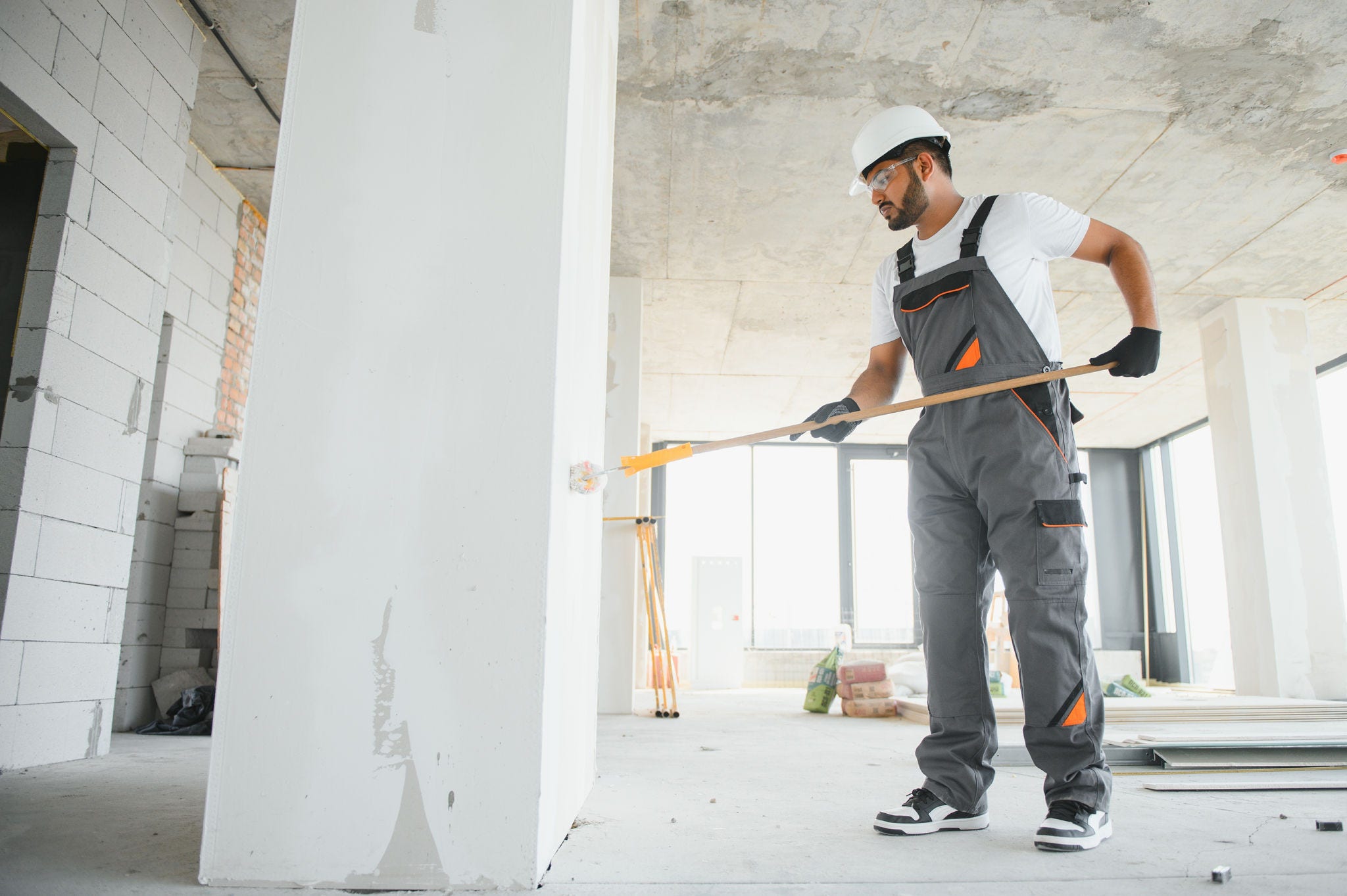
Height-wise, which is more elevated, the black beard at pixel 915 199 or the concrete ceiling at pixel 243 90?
the concrete ceiling at pixel 243 90

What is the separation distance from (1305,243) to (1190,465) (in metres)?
4.48

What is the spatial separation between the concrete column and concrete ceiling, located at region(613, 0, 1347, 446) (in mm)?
383

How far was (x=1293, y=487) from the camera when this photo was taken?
539 cm

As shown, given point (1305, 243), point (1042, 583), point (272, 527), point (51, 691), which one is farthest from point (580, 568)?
point (1305, 243)

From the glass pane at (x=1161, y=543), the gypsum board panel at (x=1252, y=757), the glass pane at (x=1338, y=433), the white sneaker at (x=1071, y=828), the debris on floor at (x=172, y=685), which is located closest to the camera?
the white sneaker at (x=1071, y=828)

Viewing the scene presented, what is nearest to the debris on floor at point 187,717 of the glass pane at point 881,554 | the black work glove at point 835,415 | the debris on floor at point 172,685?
the debris on floor at point 172,685

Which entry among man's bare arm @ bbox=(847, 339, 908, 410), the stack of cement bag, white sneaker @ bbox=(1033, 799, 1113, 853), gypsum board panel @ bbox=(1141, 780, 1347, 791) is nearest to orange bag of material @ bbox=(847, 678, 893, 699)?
the stack of cement bag

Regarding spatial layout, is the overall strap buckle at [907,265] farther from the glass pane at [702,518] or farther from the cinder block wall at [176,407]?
the glass pane at [702,518]

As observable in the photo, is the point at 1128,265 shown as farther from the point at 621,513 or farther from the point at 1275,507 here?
the point at 1275,507

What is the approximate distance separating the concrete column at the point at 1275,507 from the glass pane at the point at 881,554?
3.99 m

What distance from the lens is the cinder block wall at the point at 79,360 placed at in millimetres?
2520

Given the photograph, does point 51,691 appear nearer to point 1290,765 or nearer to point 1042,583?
point 1042,583

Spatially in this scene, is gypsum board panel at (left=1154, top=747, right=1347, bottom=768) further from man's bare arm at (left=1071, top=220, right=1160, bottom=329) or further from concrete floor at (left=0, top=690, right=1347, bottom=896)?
man's bare arm at (left=1071, top=220, right=1160, bottom=329)

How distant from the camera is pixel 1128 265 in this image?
69.1 inches
